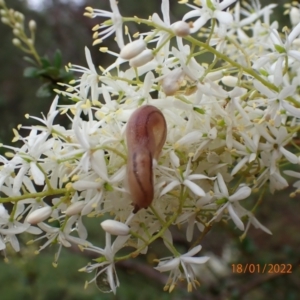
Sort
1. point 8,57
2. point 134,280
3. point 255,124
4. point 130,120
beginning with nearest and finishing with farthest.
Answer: point 130,120
point 255,124
point 134,280
point 8,57

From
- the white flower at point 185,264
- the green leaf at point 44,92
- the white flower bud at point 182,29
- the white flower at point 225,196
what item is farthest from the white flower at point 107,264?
the green leaf at point 44,92

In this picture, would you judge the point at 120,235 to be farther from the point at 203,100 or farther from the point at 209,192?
the point at 203,100

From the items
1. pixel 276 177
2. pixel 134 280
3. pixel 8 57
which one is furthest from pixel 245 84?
pixel 8 57

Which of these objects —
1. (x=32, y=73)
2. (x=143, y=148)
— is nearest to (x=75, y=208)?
(x=143, y=148)

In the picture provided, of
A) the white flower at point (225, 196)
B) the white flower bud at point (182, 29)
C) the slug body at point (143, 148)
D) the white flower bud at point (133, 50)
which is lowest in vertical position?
the white flower at point (225, 196)

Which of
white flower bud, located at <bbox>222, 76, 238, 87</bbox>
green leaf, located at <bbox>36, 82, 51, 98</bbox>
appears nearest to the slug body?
white flower bud, located at <bbox>222, 76, 238, 87</bbox>

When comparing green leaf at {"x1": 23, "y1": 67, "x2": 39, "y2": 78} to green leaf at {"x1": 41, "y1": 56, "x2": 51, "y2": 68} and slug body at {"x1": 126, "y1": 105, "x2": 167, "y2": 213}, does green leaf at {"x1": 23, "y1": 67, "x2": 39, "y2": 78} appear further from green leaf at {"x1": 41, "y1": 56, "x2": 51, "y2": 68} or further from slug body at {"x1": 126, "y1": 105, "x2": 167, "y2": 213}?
slug body at {"x1": 126, "y1": 105, "x2": 167, "y2": 213}

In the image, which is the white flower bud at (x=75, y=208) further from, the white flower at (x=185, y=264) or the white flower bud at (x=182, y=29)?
the white flower bud at (x=182, y=29)
